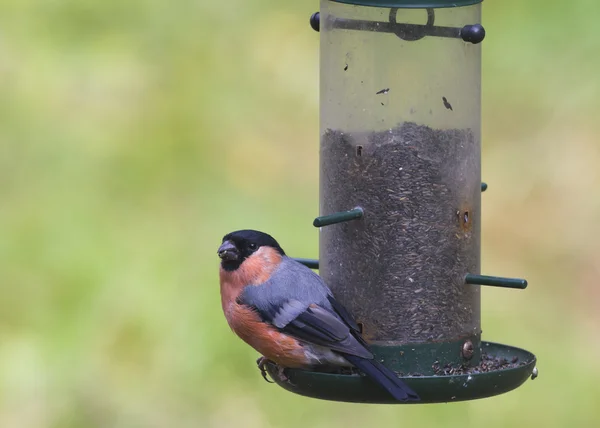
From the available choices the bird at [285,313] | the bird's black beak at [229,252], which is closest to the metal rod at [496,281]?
the bird at [285,313]

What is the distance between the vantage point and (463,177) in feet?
22.1

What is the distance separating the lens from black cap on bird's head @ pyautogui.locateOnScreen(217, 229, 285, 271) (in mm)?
6617

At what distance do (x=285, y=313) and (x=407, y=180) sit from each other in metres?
0.91

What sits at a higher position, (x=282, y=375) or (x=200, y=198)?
(x=200, y=198)

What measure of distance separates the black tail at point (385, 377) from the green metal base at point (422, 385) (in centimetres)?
Result: 5

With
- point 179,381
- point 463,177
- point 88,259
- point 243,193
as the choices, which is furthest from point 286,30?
point 463,177

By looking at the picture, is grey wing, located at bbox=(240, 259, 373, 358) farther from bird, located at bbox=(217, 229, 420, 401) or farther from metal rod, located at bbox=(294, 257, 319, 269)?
metal rod, located at bbox=(294, 257, 319, 269)

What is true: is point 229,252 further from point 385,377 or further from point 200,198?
point 200,198

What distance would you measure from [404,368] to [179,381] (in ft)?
11.3

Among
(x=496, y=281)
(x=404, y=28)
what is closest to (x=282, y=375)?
(x=496, y=281)

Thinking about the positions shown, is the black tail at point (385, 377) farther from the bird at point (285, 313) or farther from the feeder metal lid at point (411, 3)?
the feeder metal lid at point (411, 3)

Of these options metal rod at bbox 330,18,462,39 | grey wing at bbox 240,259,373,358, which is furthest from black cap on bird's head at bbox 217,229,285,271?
metal rod at bbox 330,18,462,39

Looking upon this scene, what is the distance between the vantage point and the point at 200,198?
1114 centimetres

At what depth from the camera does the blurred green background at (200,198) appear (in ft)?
31.5
